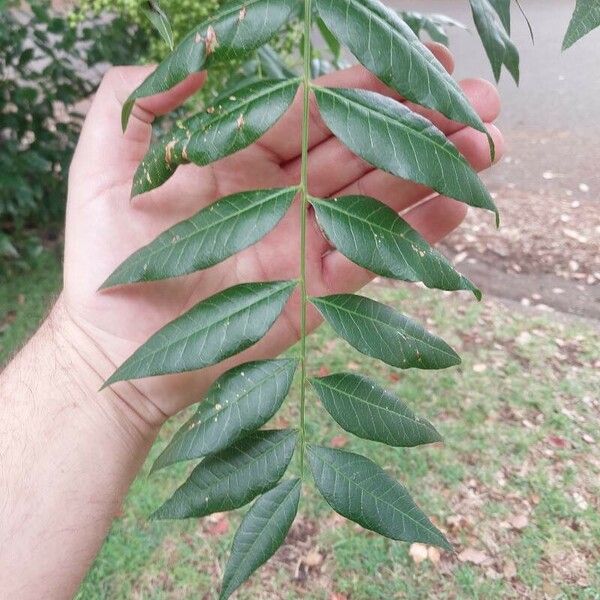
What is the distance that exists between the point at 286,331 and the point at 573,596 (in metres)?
1.43

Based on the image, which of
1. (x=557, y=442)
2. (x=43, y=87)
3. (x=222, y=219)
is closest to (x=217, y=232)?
(x=222, y=219)

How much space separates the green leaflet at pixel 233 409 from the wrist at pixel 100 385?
451 millimetres

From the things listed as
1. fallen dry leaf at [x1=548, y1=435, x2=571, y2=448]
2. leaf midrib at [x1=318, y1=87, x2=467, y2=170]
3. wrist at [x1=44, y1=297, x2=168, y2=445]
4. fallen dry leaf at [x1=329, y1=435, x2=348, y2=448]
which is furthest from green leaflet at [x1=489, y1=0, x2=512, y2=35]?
fallen dry leaf at [x1=548, y1=435, x2=571, y2=448]

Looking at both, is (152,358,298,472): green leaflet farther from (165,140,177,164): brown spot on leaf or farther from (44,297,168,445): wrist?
(44,297,168,445): wrist

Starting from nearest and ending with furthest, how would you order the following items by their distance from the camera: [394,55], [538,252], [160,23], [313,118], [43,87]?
[394,55]
[160,23]
[313,118]
[43,87]
[538,252]

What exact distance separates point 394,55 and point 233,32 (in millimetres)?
166

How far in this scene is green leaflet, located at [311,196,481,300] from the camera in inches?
28.5

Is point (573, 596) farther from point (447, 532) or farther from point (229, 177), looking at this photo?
point (229, 177)

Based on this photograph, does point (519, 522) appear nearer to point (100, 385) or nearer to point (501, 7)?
point (100, 385)

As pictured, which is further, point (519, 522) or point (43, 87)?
point (43, 87)

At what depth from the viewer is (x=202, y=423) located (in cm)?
72

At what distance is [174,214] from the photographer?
1164 mm

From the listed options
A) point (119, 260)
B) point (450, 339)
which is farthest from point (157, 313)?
point (450, 339)

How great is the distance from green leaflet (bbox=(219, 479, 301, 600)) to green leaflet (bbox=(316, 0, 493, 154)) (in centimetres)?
42
